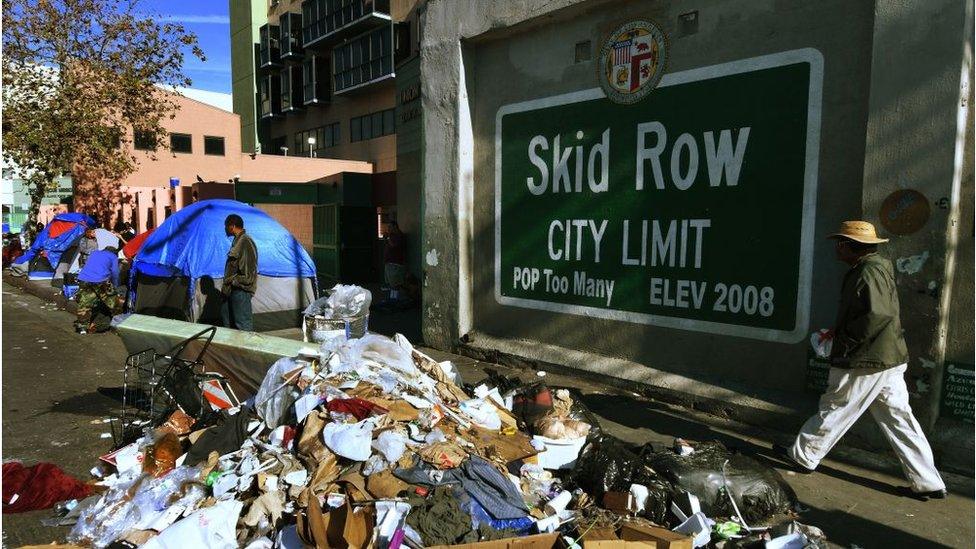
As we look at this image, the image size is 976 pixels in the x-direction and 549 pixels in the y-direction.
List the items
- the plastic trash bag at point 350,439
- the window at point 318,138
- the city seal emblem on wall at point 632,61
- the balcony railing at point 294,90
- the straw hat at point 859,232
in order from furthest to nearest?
the balcony railing at point 294,90
the window at point 318,138
the city seal emblem on wall at point 632,61
the straw hat at point 859,232
the plastic trash bag at point 350,439

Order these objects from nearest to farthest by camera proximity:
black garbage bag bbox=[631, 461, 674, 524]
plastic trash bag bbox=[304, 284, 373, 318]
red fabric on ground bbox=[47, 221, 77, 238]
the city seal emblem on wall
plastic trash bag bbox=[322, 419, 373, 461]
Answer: black garbage bag bbox=[631, 461, 674, 524] < plastic trash bag bbox=[322, 419, 373, 461] < the city seal emblem on wall < plastic trash bag bbox=[304, 284, 373, 318] < red fabric on ground bbox=[47, 221, 77, 238]

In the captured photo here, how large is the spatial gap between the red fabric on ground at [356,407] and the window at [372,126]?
2466cm

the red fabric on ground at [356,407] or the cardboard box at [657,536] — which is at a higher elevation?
the red fabric on ground at [356,407]

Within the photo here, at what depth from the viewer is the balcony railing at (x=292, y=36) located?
34.5 metres

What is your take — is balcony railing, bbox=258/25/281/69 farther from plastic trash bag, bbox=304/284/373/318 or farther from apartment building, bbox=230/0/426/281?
plastic trash bag, bbox=304/284/373/318

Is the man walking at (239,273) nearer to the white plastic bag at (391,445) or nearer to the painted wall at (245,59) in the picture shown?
the white plastic bag at (391,445)

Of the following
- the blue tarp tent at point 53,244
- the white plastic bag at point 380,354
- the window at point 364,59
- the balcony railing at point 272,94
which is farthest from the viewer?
the balcony railing at point 272,94

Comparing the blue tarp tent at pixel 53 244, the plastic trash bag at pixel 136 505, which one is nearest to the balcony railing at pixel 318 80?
the blue tarp tent at pixel 53 244

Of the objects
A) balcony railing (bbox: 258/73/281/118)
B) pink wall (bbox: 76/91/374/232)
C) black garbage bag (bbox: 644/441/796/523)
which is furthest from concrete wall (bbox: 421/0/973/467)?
balcony railing (bbox: 258/73/281/118)

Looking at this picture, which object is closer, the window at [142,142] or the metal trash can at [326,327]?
the metal trash can at [326,327]

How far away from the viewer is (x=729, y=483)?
3787mm

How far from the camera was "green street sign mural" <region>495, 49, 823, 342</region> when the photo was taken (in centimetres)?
507

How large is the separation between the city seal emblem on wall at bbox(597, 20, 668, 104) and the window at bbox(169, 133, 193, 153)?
2678cm

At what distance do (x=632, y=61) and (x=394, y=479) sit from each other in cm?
465
